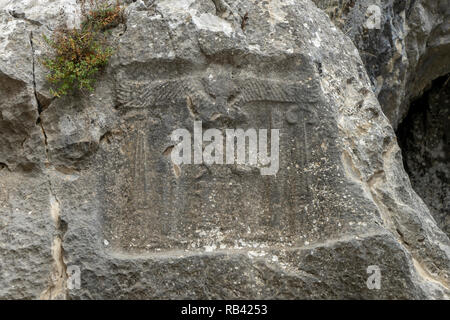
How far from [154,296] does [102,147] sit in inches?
50.2

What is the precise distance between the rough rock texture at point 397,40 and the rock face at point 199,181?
59.5 inches

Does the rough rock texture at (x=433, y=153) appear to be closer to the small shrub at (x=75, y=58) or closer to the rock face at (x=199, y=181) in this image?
the rock face at (x=199, y=181)

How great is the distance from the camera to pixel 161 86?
5.52 metres

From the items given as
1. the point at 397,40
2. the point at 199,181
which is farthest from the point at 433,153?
the point at 199,181

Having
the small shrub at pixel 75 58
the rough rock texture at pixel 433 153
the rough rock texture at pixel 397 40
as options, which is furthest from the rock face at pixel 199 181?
the rough rock texture at pixel 433 153

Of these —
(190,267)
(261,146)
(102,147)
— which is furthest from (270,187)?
(102,147)

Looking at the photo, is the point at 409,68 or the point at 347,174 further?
the point at 409,68

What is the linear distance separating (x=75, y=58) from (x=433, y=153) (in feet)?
17.7

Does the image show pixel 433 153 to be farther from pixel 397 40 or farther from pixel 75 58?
pixel 75 58

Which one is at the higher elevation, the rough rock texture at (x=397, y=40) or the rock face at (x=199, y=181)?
the rough rock texture at (x=397, y=40)

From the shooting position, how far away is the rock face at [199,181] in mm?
5066

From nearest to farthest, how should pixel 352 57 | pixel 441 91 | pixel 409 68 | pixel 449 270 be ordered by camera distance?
pixel 449 270, pixel 352 57, pixel 409 68, pixel 441 91

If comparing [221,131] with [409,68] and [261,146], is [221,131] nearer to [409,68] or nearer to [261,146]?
[261,146]

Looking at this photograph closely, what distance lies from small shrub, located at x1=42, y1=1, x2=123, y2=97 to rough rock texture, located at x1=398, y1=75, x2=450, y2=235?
506 centimetres
